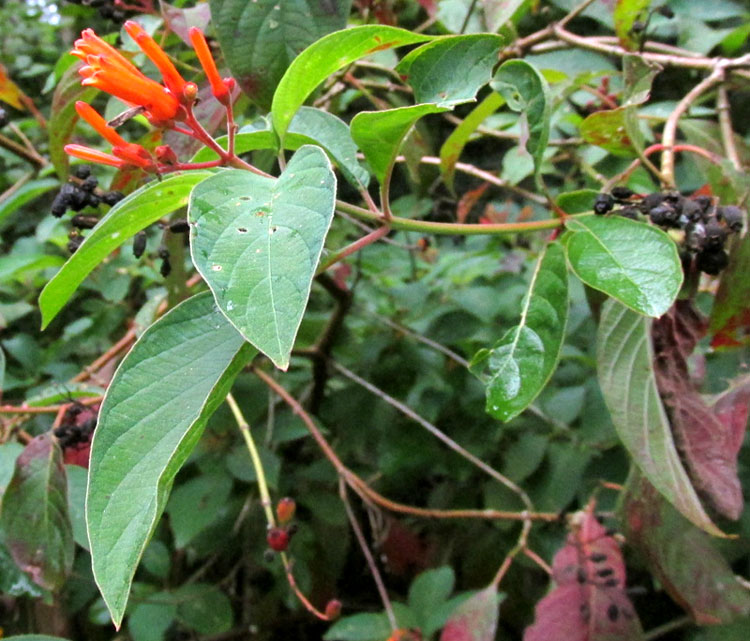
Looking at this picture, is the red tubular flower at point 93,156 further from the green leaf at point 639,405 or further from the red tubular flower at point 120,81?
the green leaf at point 639,405

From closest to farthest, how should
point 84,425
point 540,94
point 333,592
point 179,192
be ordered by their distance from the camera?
point 179,192
point 540,94
point 84,425
point 333,592

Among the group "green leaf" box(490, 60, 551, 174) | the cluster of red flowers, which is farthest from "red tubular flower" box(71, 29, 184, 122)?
"green leaf" box(490, 60, 551, 174)

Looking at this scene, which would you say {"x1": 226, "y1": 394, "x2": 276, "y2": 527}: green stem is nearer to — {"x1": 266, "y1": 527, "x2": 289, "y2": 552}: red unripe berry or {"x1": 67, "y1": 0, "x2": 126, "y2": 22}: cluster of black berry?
{"x1": 266, "y1": 527, "x2": 289, "y2": 552}: red unripe berry

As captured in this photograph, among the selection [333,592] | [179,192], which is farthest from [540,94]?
[333,592]

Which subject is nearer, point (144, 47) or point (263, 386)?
point (144, 47)

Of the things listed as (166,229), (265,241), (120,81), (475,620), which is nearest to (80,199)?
(166,229)

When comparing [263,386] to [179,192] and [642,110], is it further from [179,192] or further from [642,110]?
[642,110]
